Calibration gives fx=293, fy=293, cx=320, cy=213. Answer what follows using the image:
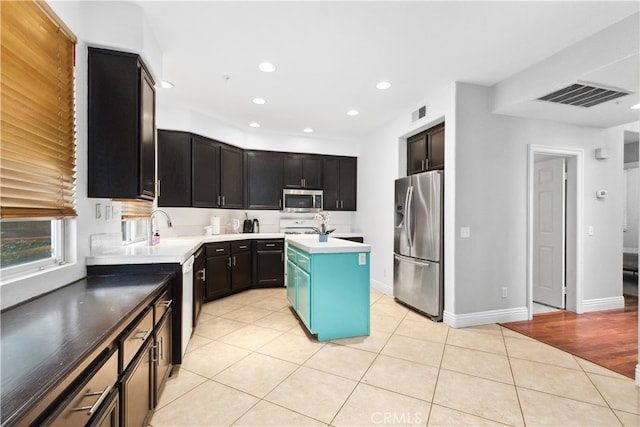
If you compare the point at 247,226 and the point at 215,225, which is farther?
the point at 247,226

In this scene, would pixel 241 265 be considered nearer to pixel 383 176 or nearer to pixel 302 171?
pixel 302 171

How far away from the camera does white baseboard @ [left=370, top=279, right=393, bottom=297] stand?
4507 mm

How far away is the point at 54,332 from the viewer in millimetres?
1041

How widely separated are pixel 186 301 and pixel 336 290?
1.37 meters

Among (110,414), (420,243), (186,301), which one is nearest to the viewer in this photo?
(110,414)

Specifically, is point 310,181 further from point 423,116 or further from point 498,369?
point 498,369

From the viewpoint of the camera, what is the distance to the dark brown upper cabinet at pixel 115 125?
206cm

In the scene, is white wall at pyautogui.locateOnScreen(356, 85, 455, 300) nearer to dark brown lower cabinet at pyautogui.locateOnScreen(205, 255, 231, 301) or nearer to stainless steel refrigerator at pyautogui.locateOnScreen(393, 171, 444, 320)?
stainless steel refrigerator at pyautogui.locateOnScreen(393, 171, 444, 320)

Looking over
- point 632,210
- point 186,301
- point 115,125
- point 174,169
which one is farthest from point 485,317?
point 632,210

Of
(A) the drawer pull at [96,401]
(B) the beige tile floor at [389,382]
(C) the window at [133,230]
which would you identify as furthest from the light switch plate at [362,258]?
(C) the window at [133,230]

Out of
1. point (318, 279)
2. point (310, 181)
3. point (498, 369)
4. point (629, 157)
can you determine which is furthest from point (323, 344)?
point (629, 157)

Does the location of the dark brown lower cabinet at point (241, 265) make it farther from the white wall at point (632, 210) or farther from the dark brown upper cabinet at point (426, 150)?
the white wall at point (632, 210)

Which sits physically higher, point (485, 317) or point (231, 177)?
point (231, 177)

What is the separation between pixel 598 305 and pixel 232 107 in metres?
5.54
